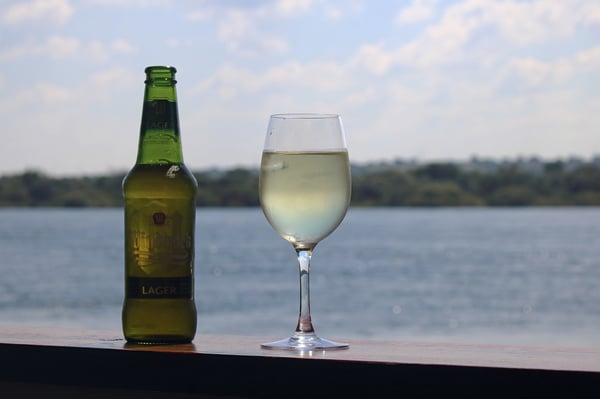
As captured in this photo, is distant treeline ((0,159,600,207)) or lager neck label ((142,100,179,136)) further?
distant treeline ((0,159,600,207))

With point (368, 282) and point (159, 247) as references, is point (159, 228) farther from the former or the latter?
point (368, 282)

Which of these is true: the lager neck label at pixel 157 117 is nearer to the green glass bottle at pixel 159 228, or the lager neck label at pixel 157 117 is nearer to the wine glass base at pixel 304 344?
the green glass bottle at pixel 159 228

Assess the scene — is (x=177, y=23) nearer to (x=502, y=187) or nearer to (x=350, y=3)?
(x=350, y=3)

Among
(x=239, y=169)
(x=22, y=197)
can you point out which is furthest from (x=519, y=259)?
(x=22, y=197)

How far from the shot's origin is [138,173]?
5.72ft

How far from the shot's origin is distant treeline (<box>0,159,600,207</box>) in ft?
183

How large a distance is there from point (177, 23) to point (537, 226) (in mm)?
32586

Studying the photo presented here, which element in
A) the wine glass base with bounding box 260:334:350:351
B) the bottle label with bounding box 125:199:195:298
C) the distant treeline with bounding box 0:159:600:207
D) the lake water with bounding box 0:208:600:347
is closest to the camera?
the wine glass base with bounding box 260:334:350:351

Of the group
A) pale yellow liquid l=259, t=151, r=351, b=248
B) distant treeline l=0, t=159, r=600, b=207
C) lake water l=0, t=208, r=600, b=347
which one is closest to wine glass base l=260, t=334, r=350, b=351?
pale yellow liquid l=259, t=151, r=351, b=248

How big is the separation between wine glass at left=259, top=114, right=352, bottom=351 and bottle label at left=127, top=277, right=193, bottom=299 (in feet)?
0.58

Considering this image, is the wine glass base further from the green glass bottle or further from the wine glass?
the green glass bottle

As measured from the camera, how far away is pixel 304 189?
1614mm

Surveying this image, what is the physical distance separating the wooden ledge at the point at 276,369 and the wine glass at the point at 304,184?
0.33ft

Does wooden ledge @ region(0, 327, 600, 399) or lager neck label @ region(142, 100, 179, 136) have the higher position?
lager neck label @ region(142, 100, 179, 136)
